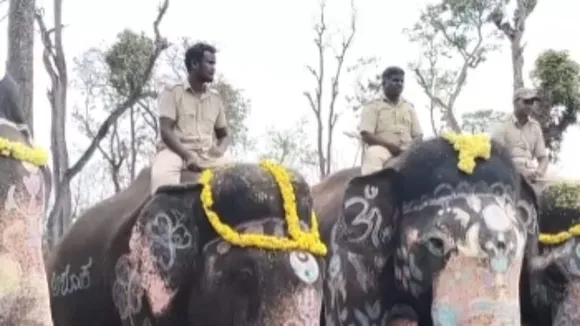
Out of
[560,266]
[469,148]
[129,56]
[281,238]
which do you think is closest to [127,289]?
[281,238]

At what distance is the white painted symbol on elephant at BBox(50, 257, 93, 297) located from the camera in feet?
21.0

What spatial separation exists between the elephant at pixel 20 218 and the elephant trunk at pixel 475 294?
2.94 m

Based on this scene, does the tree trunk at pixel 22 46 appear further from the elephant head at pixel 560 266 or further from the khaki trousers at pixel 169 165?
the elephant head at pixel 560 266

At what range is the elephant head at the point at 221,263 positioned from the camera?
16.1ft

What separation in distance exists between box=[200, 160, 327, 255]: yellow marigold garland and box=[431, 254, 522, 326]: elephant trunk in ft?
2.58

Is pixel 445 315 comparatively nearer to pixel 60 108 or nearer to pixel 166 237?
pixel 166 237

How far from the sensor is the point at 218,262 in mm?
5113

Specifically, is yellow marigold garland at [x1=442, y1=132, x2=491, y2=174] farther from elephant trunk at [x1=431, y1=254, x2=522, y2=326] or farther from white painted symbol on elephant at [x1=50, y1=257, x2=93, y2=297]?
white painted symbol on elephant at [x1=50, y1=257, x2=93, y2=297]

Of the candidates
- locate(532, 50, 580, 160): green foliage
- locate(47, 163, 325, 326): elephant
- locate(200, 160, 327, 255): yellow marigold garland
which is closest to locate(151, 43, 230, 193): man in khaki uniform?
locate(47, 163, 325, 326): elephant

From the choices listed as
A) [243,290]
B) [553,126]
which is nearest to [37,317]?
[243,290]

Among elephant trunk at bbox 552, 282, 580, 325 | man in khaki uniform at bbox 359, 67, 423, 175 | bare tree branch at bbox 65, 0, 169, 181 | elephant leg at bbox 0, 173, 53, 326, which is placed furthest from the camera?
bare tree branch at bbox 65, 0, 169, 181

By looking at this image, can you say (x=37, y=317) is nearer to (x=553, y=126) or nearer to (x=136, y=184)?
(x=136, y=184)

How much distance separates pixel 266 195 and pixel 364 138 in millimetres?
2298

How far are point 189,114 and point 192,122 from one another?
0.05 m
